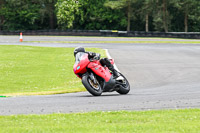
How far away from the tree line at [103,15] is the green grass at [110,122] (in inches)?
1948

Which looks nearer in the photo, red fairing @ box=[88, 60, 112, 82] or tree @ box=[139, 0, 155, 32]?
red fairing @ box=[88, 60, 112, 82]

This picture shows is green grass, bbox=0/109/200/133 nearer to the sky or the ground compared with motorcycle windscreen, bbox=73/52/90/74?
nearer to the ground

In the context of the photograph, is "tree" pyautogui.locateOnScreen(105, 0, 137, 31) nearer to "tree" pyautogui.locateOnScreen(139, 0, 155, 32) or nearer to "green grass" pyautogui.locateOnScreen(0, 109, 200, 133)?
"tree" pyautogui.locateOnScreen(139, 0, 155, 32)

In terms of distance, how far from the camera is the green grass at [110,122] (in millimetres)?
5797

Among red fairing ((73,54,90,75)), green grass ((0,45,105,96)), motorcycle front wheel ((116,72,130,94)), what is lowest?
green grass ((0,45,105,96))

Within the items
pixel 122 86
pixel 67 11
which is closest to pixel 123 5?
pixel 67 11

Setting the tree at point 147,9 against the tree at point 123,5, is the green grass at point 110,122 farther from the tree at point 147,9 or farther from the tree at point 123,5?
the tree at point 123,5

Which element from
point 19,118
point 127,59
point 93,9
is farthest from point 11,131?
point 93,9

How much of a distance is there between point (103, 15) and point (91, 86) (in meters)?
49.2

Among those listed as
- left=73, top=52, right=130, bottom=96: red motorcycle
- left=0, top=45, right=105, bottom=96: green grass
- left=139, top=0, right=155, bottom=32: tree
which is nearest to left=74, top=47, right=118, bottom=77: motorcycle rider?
left=73, top=52, right=130, bottom=96: red motorcycle

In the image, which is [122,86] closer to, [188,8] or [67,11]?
[67,11]

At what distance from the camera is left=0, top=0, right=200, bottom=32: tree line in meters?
56.7

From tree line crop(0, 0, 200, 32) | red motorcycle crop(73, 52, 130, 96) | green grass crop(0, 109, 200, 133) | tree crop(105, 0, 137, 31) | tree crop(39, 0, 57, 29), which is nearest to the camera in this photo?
green grass crop(0, 109, 200, 133)

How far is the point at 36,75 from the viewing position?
17328 mm
